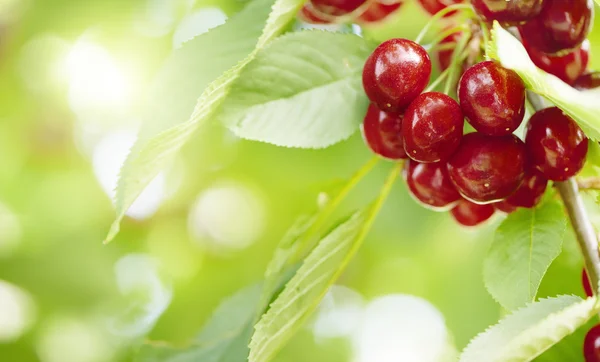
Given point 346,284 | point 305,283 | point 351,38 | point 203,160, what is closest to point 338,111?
point 351,38

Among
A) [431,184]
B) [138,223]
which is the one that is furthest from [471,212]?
[138,223]

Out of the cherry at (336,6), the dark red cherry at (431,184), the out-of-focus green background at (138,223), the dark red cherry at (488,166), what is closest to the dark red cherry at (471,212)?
the dark red cherry at (431,184)

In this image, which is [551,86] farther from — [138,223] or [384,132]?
[138,223]

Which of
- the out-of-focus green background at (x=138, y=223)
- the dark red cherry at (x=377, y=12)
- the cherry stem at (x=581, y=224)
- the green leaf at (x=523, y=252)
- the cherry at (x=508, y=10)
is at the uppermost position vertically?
the cherry at (x=508, y=10)

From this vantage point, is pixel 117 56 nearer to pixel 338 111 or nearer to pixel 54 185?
pixel 54 185

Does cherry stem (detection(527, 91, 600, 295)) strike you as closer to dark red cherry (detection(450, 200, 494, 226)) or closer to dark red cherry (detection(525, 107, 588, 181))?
dark red cherry (detection(525, 107, 588, 181))

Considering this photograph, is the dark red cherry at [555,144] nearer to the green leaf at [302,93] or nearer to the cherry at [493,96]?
the cherry at [493,96]
